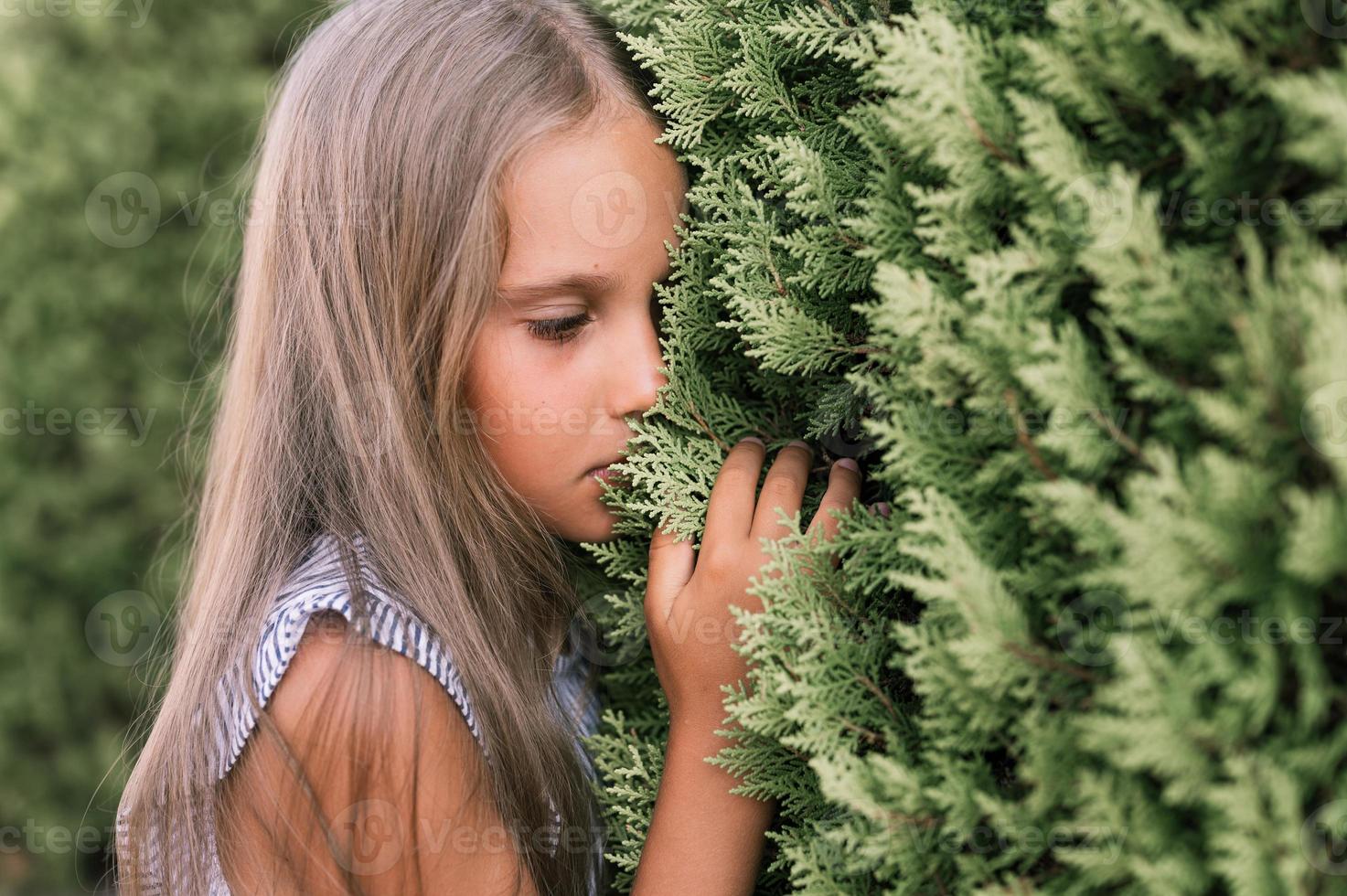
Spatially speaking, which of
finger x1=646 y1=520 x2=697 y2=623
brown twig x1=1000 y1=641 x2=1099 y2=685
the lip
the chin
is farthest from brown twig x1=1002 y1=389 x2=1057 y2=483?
the chin

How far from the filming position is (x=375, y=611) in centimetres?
181

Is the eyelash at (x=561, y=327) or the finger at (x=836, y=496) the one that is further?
the eyelash at (x=561, y=327)

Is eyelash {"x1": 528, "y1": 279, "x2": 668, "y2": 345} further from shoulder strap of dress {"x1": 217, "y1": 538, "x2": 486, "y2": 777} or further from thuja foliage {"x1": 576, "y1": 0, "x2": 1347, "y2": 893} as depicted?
shoulder strap of dress {"x1": 217, "y1": 538, "x2": 486, "y2": 777}

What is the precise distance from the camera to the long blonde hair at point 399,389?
6.23 feet

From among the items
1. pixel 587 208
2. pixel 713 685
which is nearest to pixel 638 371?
pixel 587 208

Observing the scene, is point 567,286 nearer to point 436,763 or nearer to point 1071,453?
point 436,763

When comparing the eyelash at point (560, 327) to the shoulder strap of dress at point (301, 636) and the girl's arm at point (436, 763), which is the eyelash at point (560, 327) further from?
the shoulder strap of dress at point (301, 636)

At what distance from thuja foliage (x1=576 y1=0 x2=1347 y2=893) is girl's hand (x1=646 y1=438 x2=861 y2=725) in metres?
0.06

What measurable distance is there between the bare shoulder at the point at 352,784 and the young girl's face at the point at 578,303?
19.8 inches

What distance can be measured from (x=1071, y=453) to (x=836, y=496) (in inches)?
22.2

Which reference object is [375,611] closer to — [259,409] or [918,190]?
[259,409]

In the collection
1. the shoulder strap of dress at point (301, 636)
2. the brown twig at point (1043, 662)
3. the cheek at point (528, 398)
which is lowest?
the brown twig at point (1043, 662)

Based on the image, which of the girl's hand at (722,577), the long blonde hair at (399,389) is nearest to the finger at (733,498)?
the girl's hand at (722,577)

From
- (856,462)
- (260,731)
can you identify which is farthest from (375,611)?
(856,462)
